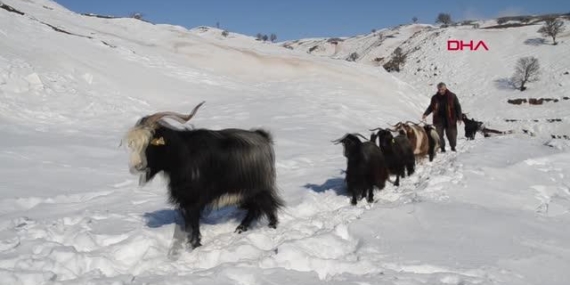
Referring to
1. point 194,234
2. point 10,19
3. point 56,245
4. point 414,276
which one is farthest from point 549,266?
point 10,19

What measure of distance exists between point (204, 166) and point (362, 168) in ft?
9.41

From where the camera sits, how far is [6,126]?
11977 mm

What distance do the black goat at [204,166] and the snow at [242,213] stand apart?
0.97 ft

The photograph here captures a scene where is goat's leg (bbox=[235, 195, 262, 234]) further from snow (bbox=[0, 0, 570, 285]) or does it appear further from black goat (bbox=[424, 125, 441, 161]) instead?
black goat (bbox=[424, 125, 441, 161])

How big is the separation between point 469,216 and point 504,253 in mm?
1223

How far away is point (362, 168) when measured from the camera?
701cm

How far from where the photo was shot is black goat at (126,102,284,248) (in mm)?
4695

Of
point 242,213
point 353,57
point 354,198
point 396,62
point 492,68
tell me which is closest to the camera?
point 242,213

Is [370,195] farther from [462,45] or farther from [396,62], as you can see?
[462,45]

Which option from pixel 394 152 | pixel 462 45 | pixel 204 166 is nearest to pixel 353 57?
pixel 462 45

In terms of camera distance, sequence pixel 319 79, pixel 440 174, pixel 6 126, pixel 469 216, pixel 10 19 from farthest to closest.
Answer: pixel 319 79, pixel 10 19, pixel 6 126, pixel 440 174, pixel 469 216

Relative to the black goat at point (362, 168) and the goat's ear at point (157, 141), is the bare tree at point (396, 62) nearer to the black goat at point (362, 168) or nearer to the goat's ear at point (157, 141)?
the black goat at point (362, 168)

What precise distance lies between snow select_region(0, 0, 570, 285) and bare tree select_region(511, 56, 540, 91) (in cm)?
2443

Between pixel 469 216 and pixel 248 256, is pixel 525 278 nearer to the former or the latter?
pixel 469 216
